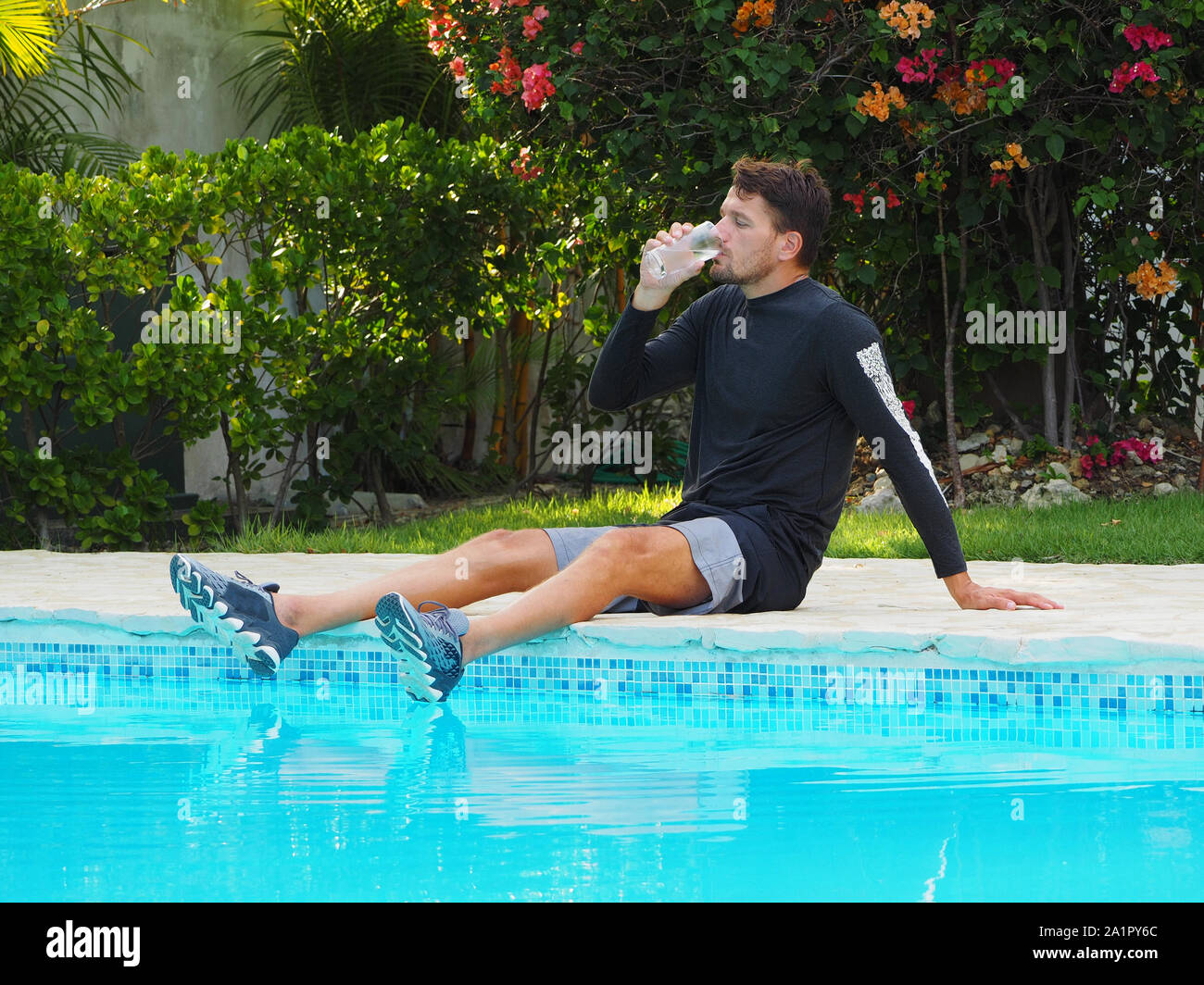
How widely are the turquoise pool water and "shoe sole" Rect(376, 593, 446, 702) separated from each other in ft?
0.67

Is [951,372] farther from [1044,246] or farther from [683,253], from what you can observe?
[683,253]

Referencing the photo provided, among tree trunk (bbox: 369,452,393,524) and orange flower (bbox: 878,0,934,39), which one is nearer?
orange flower (bbox: 878,0,934,39)

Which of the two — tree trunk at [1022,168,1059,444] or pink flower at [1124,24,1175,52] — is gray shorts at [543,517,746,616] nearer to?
pink flower at [1124,24,1175,52]

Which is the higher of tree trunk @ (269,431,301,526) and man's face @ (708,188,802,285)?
man's face @ (708,188,802,285)

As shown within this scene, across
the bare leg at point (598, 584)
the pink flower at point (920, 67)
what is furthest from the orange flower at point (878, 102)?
the bare leg at point (598, 584)

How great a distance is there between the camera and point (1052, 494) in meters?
7.16

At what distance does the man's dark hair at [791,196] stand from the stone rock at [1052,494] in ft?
11.7

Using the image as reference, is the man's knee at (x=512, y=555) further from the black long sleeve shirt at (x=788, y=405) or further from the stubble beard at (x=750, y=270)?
the stubble beard at (x=750, y=270)

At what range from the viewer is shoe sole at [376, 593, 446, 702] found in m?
3.30

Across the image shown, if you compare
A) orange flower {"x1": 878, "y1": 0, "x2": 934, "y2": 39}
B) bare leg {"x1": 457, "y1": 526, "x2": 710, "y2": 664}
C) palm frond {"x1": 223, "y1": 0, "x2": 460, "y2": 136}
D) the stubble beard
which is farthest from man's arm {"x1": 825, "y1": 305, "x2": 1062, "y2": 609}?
palm frond {"x1": 223, "y1": 0, "x2": 460, "y2": 136}

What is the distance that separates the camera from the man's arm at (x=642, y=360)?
400 cm

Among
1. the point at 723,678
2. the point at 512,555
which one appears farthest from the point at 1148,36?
the point at 512,555
